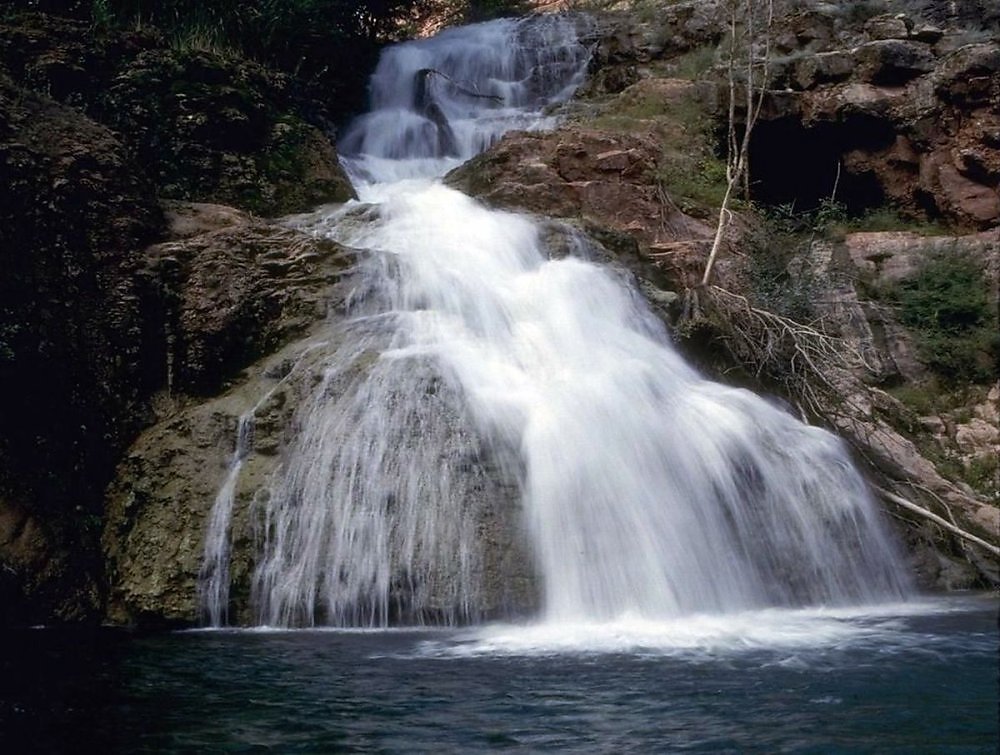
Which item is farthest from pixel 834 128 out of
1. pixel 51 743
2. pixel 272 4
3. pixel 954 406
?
pixel 51 743

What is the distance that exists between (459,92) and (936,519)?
38.2ft

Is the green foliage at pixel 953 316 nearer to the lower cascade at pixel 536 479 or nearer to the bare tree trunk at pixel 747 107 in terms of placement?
the bare tree trunk at pixel 747 107

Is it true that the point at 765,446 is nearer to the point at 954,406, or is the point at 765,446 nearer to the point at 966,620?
the point at 966,620

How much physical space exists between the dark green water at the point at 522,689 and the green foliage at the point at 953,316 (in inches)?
232

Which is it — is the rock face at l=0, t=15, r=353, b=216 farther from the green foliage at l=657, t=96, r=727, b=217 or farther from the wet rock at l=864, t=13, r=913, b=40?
the wet rock at l=864, t=13, r=913, b=40

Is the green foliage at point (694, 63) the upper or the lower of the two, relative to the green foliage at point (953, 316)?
upper

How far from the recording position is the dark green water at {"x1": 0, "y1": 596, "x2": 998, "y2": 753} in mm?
3555

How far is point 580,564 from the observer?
5898mm

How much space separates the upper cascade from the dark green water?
8944 millimetres

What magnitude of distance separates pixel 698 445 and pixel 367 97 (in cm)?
1107

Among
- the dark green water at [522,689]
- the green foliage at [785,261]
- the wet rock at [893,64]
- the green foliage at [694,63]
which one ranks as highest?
the green foliage at [694,63]

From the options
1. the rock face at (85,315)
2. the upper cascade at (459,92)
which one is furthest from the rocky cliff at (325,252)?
the upper cascade at (459,92)

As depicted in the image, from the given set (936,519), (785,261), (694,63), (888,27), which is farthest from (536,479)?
(694,63)

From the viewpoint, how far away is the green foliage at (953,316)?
1087 cm
